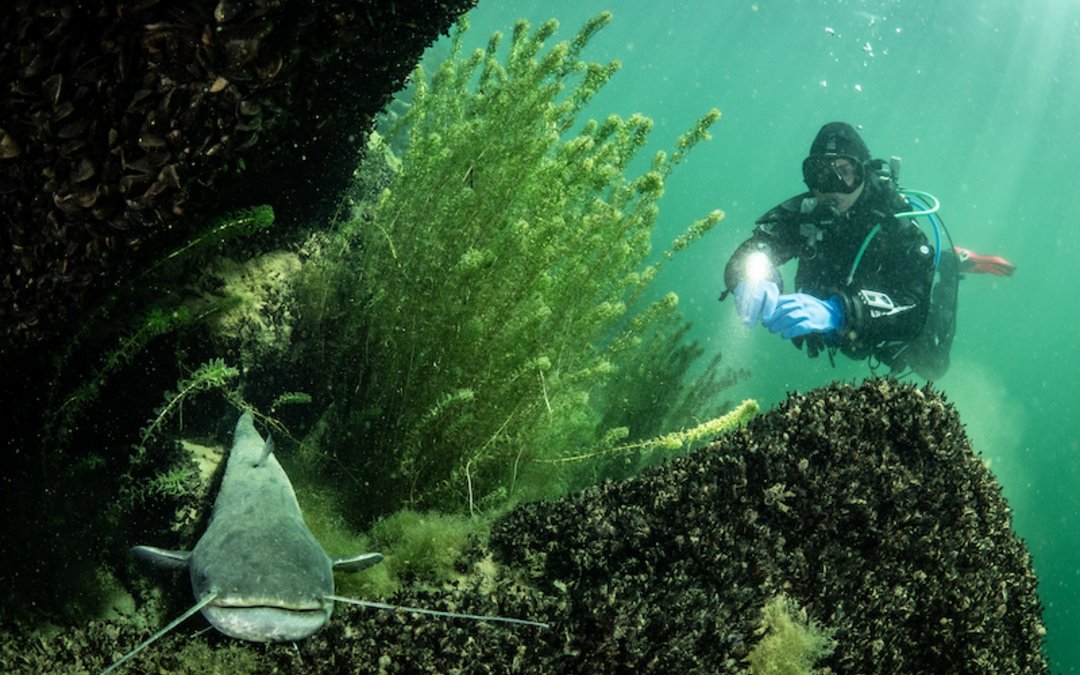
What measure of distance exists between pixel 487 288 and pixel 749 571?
6.86 feet

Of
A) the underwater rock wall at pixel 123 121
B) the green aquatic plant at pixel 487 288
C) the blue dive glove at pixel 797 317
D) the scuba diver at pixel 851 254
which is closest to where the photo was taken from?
the underwater rock wall at pixel 123 121

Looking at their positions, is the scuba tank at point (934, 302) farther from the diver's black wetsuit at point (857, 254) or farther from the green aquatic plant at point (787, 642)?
the green aquatic plant at point (787, 642)

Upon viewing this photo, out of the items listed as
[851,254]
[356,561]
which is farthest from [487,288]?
[851,254]

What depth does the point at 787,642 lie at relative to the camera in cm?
248

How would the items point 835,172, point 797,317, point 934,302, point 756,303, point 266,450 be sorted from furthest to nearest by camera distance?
point 934,302, point 835,172, point 756,303, point 797,317, point 266,450

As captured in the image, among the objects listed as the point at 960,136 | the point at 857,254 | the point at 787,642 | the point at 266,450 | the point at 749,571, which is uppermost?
the point at 960,136

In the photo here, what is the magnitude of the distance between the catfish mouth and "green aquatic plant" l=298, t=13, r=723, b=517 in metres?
1.37

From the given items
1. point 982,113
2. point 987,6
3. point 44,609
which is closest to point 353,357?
point 44,609

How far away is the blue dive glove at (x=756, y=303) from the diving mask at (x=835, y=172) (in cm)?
250

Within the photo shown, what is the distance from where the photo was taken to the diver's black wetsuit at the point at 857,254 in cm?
712

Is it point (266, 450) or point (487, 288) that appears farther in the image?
point (487, 288)

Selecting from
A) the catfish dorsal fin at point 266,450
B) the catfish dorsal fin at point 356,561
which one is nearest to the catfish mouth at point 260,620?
the catfish dorsal fin at point 356,561

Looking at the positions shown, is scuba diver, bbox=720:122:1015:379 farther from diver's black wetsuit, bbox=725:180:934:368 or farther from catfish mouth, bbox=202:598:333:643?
catfish mouth, bbox=202:598:333:643

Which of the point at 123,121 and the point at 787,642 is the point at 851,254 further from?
the point at 123,121
